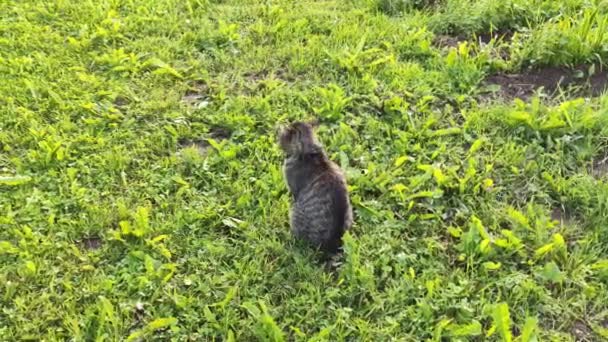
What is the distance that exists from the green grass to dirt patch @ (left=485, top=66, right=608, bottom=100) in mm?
85

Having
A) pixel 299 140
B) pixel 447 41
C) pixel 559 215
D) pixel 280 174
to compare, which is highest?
pixel 299 140

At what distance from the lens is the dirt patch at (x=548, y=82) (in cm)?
420

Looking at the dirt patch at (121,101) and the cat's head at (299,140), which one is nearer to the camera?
the cat's head at (299,140)

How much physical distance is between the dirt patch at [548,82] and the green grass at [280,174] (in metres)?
0.09

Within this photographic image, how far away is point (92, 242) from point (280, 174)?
1101 mm

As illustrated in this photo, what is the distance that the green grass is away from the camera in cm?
282

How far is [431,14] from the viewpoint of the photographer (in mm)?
5016

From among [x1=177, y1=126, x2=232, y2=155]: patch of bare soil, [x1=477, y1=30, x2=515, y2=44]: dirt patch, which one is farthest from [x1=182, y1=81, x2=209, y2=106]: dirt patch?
[x1=477, y1=30, x2=515, y2=44]: dirt patch

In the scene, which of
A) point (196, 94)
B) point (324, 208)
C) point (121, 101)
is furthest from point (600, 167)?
point (121, 101)

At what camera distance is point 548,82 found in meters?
4.28

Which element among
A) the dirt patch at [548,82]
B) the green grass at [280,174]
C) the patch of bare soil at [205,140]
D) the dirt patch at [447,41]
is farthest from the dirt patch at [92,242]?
the dirt patch at [447,41]

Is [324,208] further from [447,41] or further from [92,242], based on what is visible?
[447,41]

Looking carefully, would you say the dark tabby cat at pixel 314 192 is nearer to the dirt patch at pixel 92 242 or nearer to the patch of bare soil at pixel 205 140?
the patch of bare soil at pixel 205 140

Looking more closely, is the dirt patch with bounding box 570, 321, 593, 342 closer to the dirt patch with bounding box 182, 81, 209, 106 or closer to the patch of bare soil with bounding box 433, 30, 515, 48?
the patch of bare soil with bounding box 433, 30, 515, 48
